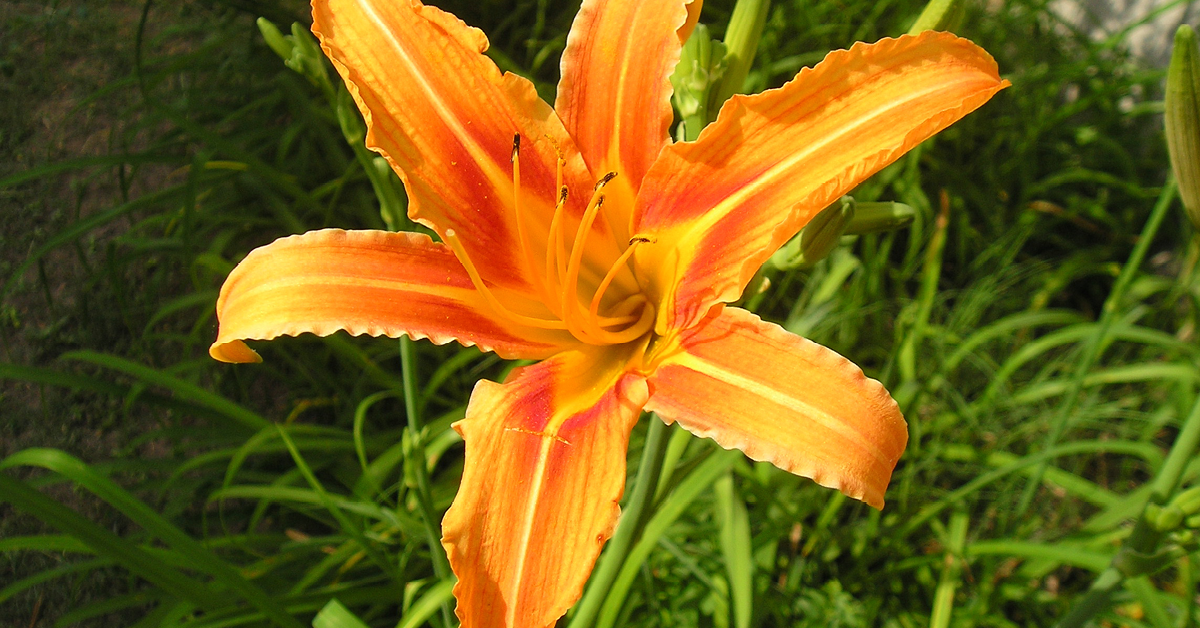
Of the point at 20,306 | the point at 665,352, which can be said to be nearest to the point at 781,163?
the point at 665,352

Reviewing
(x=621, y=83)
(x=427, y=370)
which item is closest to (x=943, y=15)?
(x=621, y=83)

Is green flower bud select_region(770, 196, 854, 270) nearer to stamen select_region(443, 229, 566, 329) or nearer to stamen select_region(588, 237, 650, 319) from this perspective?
stamen select_region(588, 237, 650, 319)

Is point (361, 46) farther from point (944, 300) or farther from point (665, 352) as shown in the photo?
point (944, 300)

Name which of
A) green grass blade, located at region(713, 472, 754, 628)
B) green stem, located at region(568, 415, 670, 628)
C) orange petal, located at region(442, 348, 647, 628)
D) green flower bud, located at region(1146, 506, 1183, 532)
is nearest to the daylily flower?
orange petal, located at region(442, 348, 647, 628)

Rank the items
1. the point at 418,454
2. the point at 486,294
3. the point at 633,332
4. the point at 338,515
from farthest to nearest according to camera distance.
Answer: the point at 338,515
the point at 418,454
the point at 633,332
the point at 486,294

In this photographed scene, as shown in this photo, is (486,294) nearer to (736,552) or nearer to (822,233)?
(822,233)

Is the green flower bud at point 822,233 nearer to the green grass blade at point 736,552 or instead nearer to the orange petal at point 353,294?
the orange petal at point 353,294
